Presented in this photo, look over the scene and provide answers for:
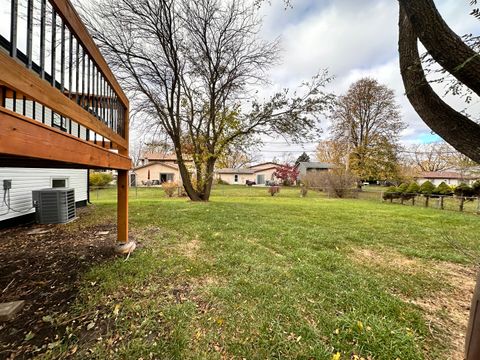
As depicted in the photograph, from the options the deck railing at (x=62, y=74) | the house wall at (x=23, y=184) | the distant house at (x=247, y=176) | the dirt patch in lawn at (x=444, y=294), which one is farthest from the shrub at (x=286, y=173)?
the deck railing at (x=62, y=74)

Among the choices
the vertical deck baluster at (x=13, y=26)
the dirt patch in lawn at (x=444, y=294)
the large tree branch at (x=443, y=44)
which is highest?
the large tree branch at (x=443, y=44)

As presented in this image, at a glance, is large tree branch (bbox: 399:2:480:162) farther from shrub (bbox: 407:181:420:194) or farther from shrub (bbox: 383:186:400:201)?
shrub (bbox: 383:186:400:201)

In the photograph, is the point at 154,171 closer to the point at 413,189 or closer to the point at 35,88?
the point at 413,189

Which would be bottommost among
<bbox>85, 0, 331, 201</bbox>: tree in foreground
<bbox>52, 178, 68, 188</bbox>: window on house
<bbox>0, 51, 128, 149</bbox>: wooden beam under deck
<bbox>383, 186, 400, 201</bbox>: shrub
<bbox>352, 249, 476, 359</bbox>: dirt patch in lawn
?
<bbox>352, 249, 476, 359</bbox>: dirt patch in lawn

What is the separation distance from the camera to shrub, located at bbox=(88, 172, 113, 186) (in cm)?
2039

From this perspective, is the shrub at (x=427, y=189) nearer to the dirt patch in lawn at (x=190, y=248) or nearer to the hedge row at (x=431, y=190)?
the hedge row at (x=431, y=190)

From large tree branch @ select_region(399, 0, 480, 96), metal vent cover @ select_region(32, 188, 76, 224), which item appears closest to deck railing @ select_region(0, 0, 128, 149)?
large tree branch @ select_region(399, 0, 480, 96)

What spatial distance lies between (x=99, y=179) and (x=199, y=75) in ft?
58.7

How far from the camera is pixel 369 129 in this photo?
17.5m

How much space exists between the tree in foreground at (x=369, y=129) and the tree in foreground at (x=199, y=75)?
883 cm

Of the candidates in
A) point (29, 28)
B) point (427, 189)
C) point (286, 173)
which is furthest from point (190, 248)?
point (286, 173)

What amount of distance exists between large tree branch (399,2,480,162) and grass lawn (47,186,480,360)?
1572 millimetres

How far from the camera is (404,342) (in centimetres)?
154

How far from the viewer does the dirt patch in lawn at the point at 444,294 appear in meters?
1.70
